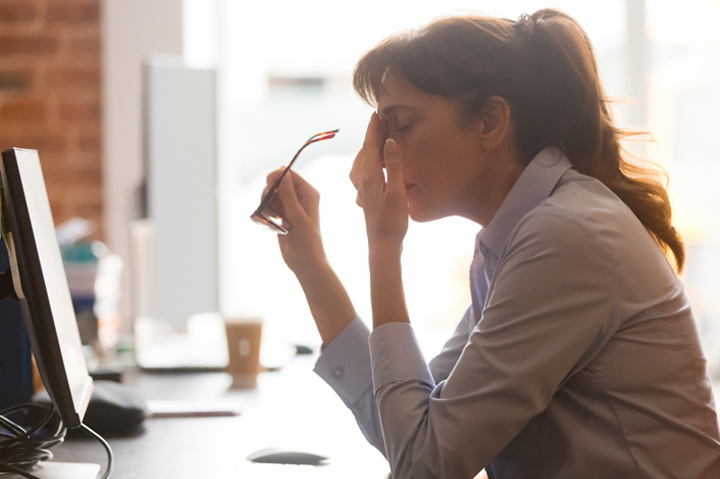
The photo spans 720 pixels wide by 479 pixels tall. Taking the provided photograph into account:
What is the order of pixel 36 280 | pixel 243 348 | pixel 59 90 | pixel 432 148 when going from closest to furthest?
1. pixel 36 280
2. pixel 432 148
3. pixel 243 348
4. pixel 59 90

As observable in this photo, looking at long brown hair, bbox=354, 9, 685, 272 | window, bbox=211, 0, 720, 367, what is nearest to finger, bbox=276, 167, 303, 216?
long brown hair, bbox=354, 9, 685, 272

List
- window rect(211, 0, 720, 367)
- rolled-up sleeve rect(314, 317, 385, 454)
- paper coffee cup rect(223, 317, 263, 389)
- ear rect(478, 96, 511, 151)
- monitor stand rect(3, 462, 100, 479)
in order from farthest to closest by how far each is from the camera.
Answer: window rect(211, 0, 720, 367), paper coffee cup rect(223, 317, 263, 389), rolled-up sleeve rect(314, 317, 385, 454), ear rect(478, 96, 511, 151), monitor stand rect(3, 462, 100, 479)

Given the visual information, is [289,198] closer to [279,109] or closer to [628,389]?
[628,389]

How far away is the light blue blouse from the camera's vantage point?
2.40ft

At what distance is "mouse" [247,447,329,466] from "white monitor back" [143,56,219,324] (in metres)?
1.00

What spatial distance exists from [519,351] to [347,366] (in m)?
0.40

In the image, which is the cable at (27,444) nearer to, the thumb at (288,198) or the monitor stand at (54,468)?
the monitor stand at (54,468)

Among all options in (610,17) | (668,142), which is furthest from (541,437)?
(610,17)

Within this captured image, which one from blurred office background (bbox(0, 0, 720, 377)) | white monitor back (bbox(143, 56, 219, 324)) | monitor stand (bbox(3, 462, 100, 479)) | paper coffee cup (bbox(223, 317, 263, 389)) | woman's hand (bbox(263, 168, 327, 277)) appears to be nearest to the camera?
monitor stand (bbox(3, 462, 100, 479))

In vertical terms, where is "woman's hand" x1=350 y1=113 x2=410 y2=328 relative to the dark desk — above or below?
above

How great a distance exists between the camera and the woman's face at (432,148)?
94 cm

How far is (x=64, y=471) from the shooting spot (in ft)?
2.79

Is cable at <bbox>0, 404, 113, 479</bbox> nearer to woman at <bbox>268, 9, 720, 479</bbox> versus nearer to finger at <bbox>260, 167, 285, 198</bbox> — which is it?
woman at <bbox>268, 9, 720, 479</bbox>

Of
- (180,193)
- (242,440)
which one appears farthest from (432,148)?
(180,193)
